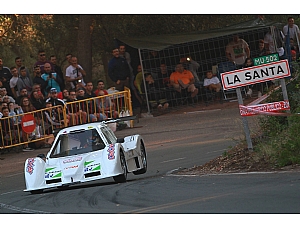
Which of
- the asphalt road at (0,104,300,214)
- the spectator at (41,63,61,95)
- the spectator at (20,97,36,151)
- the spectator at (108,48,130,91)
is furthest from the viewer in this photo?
the spectator at (108,48,130,91)

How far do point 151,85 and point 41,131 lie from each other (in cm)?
612

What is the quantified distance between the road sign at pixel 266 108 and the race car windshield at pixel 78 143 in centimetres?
305

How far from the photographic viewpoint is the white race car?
1357 cm

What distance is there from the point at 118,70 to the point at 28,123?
5724mm

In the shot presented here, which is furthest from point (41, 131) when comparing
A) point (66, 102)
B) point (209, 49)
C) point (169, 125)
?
point (209, 49)

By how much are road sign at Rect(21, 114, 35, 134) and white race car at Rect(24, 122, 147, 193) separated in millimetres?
7261

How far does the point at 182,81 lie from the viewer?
27.1 metres

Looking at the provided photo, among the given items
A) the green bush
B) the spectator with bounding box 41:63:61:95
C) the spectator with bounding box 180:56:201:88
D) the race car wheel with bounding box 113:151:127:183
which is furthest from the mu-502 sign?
the spectator with bounding box 180:56:201:88

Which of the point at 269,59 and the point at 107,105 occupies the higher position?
the point at 269,59

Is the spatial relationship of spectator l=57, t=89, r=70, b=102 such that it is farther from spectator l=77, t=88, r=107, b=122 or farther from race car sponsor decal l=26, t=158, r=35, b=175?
race car sponsor decal l=26, t=158, r=35, b=175

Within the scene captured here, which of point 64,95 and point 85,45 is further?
point 85,45

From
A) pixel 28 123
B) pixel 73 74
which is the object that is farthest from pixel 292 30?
pixel 28 123

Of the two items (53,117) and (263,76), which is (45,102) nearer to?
(53,117)

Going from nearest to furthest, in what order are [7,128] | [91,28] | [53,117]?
[7,128]
[53,117]
[91,28]
